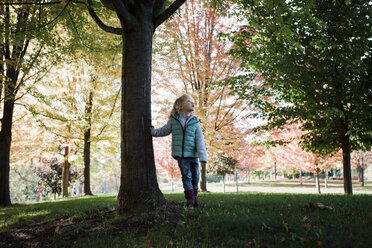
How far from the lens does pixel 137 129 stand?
3742 mm

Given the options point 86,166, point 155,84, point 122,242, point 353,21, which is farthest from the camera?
point 86,166

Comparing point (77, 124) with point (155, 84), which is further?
point (155, 84)

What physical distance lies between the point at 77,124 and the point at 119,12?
7306 millimetres

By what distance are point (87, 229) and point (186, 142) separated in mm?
1827

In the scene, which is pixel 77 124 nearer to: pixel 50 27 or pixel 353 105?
pixel 50 27

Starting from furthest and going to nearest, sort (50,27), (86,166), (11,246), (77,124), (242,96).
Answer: (86,166)
(77,124)
(242,96)
(50,27)
(11,246)

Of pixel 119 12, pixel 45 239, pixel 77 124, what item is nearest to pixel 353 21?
pixel 119 12

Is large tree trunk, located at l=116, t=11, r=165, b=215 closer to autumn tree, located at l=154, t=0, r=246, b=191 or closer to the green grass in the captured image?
the green grass

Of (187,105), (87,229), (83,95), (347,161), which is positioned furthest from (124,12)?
(83,95)

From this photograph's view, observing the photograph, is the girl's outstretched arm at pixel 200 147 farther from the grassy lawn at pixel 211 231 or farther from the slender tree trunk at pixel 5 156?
the slender tree trunk at pixel 5 156

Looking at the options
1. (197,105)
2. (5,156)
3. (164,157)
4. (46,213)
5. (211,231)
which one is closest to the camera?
(211,231)

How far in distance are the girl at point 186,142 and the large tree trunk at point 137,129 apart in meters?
0.30

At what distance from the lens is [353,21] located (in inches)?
274

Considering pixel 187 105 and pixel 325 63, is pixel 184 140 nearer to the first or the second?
pixel 187 105
